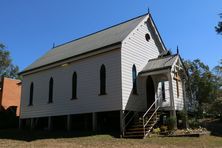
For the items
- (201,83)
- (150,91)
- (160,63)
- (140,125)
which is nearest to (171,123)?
(140,125)

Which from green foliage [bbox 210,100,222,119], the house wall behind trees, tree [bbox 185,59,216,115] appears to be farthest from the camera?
tree [bbox 185,59,216,115]

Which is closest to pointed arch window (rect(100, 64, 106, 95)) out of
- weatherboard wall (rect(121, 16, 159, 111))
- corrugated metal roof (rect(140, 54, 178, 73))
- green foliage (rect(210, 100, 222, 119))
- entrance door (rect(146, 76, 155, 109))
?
weatherboard wall (rect(121, 16, 159, 111))

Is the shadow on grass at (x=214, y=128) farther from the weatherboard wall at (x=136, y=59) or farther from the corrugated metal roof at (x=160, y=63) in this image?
the corrugated metal roof at (x=160, y=63)

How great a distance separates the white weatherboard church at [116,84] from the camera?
19250 millimetres

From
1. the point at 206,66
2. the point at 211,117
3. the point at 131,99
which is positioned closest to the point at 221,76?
the point at 206,66

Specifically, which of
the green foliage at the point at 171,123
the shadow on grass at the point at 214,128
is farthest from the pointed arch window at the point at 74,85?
the shadow on grass at the point at 214,128

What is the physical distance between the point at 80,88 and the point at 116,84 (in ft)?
12.5

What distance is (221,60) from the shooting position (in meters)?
37.0

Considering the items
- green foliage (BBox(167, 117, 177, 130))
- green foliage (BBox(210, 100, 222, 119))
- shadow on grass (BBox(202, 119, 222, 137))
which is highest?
green foliage (BBox(210, 100, 222, 119))

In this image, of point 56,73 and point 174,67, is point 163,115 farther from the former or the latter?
point 56,73

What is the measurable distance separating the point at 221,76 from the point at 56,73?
95.1ft

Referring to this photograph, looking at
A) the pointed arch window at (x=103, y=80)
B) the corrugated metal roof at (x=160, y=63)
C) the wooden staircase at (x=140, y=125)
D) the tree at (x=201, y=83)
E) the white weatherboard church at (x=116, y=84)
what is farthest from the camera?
the tree at (x=201, y=83)

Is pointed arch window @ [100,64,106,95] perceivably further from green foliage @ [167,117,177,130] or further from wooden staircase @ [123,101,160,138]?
green foliage @ [167,117,177,130]

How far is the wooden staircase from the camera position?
676 inches
